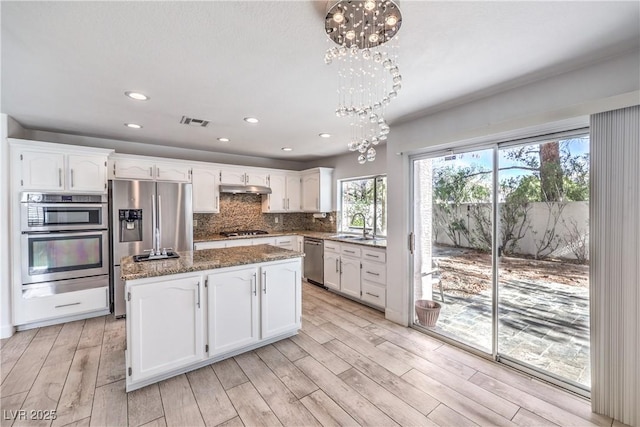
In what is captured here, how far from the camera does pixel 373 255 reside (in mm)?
3717

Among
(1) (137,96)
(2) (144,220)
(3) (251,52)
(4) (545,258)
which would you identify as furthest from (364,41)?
(2) (144,220)

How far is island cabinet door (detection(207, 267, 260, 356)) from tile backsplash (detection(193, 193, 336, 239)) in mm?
2584

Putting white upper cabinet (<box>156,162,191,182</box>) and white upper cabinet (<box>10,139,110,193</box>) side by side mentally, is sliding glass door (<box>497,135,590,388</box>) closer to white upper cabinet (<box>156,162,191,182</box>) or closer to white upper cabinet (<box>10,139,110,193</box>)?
white upper cabinet (<box>156,162,191,182</box>)

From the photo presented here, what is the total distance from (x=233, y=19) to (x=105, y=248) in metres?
3.46

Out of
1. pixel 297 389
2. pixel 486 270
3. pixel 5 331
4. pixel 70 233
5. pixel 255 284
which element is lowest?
pixel 297 389

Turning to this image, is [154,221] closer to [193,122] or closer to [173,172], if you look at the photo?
[173,172]

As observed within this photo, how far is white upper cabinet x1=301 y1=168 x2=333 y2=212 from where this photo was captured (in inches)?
206

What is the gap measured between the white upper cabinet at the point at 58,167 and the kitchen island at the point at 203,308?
1649 mm

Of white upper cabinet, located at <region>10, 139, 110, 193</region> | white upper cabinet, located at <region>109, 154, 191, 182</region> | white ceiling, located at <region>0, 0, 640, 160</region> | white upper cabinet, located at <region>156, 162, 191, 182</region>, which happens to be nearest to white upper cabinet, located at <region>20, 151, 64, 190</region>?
white upper cabinet, located at <region>10, 139, 110, 193</region>

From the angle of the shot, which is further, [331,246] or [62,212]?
[331,246]

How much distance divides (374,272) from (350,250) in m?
0.55

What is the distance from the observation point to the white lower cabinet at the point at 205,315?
2.06 metres

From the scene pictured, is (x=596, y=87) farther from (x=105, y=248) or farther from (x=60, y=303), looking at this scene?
(x=60, y=303)

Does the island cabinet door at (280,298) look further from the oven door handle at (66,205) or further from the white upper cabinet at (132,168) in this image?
the white upper cabinet at (132,168)
